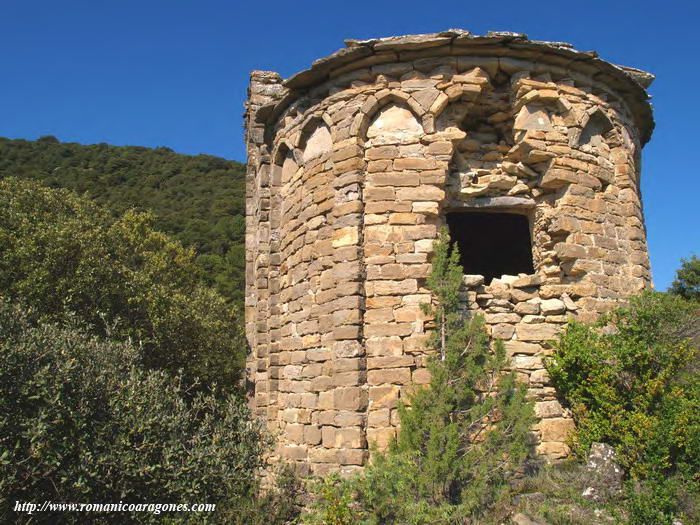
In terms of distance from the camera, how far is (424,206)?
674 centimetres

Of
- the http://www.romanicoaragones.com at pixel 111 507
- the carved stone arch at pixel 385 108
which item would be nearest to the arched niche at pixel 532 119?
the carved stone arch at pixel 385 108

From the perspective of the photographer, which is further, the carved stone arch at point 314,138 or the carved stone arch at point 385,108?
the carved stone arch at point 314,138

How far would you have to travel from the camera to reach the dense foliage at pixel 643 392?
5.51 m

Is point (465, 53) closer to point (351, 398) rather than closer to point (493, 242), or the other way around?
point (351, 398)

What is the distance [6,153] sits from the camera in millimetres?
34781

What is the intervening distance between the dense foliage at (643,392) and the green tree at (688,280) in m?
15.0

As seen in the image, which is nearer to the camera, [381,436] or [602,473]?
[602,473]

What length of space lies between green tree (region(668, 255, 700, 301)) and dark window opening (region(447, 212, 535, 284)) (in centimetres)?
1172

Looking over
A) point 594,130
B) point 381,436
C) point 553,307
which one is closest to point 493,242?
point 594,130

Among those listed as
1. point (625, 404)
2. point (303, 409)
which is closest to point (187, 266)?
point (303, 409)

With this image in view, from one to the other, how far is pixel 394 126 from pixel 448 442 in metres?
3.89

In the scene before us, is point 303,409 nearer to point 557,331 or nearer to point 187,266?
point 557,331

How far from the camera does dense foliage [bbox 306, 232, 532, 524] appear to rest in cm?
524

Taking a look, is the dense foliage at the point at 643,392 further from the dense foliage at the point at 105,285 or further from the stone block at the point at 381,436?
the dense foliage at the point at 105,285
